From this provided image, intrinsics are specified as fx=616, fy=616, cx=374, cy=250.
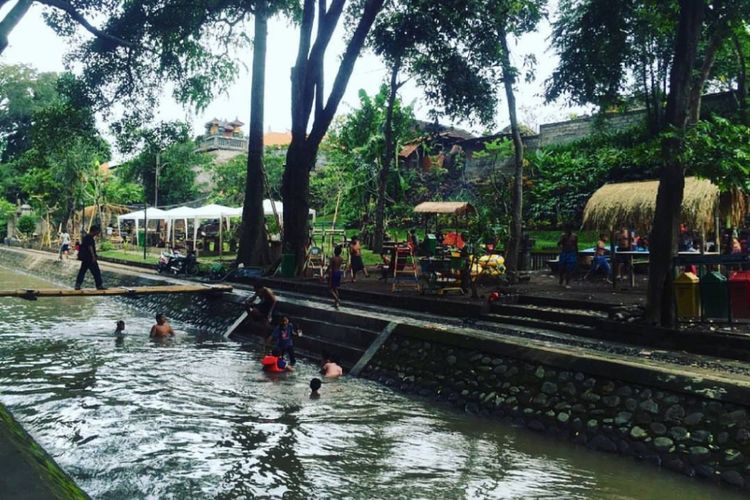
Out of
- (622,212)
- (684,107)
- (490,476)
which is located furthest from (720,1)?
(490,476)

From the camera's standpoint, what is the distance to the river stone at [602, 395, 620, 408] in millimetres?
6773

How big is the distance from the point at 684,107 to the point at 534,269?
41.0ft

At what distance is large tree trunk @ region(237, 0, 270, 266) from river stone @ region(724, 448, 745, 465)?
54.9 ft

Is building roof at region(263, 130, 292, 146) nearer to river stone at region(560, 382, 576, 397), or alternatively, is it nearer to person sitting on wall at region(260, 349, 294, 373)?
person sitting on wall at region(260, 349, 294, 373)

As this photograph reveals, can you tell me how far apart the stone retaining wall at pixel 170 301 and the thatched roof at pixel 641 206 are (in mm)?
9179

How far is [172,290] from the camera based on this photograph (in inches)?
587

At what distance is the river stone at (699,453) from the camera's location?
19.1 ft

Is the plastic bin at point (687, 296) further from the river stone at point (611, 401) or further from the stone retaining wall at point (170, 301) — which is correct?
the stone retaining wall at point (170, 301)

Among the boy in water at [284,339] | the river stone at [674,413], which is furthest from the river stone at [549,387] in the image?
the boy in water at [284,339]

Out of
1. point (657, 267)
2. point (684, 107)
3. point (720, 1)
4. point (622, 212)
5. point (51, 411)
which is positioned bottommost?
point (51, 411)

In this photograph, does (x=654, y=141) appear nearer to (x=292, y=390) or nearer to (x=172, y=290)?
(x=292, y=390)

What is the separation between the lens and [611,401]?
22.4ft

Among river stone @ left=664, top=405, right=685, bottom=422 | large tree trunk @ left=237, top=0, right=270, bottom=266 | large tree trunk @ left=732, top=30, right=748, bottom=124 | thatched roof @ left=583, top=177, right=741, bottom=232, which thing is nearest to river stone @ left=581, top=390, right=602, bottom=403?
river stone @ left=664, top=405, right=685, bottom=422

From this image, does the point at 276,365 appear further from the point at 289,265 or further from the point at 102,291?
the point at 289,265
